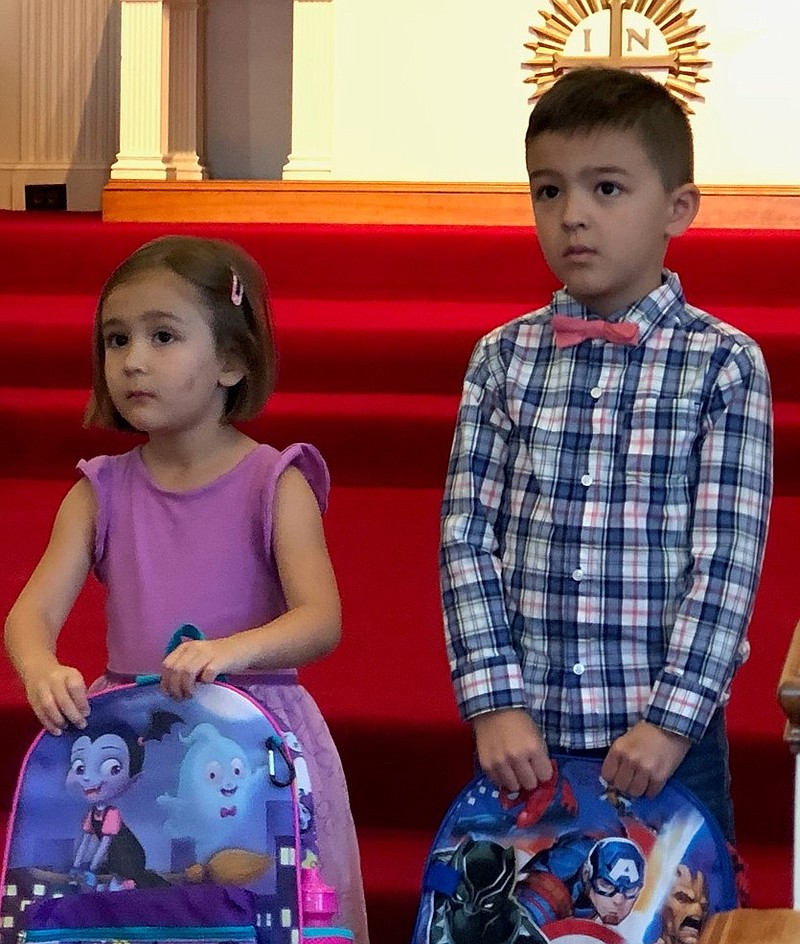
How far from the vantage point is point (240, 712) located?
6.80 ft

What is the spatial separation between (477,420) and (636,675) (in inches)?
15.4

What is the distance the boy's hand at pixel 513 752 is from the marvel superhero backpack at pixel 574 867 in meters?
0.02

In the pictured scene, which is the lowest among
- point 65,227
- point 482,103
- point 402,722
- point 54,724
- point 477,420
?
point 402,722

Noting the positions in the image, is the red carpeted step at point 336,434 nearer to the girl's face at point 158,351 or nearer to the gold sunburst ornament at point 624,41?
the gold sunburst ornament at point 624,41

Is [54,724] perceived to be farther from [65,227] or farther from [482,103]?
[482,103]

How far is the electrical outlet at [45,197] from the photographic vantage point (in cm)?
917

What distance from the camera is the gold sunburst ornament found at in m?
6.53

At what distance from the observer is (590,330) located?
2164 millimetres

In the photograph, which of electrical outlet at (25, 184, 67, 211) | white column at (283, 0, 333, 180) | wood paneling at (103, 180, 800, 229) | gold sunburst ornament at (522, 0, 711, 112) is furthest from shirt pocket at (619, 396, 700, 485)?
electrical outlet at (25, 184, 67, 211)

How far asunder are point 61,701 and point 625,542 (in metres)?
0.72

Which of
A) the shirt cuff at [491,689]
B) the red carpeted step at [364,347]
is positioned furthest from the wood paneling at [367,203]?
the shirt cuff at [491,689]

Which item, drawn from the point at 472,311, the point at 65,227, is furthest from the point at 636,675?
the point at 65,227

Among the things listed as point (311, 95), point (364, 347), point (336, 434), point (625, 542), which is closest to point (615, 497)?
point (625, 542)

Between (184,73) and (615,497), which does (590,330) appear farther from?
(184,73)
